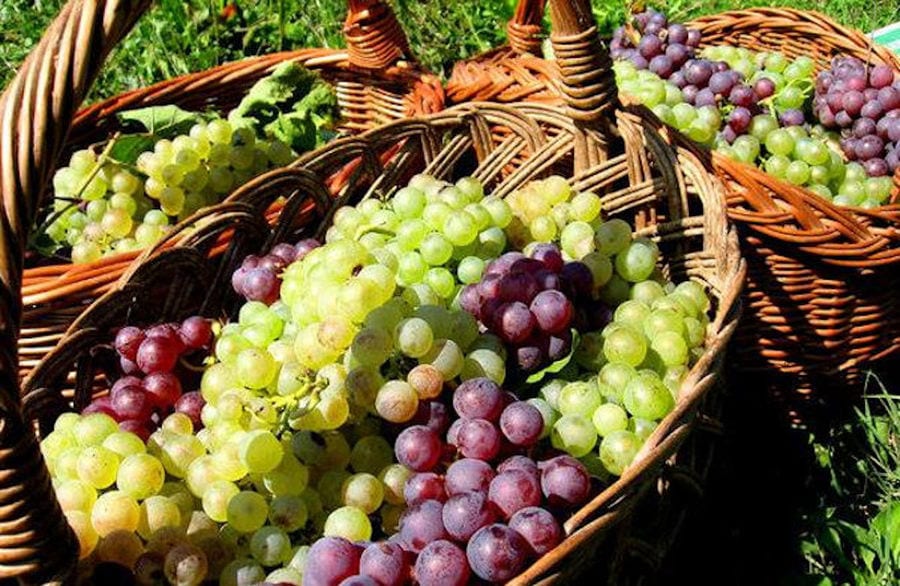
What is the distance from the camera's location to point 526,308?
1.19m

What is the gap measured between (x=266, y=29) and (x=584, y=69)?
6.59 feet

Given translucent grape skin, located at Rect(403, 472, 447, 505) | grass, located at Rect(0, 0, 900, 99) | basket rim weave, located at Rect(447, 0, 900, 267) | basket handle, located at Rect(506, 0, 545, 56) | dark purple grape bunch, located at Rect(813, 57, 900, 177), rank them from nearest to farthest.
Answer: translucent grape skin, located at Rect(403, 472, 447, 505)
basket rim weave, located at Rect(447, 0, 900, 267)
dark purple grape bunch, located at Rect(813, 57, 900, 177)
basket handle, located at Rect(506, 0, 545, 56)
grass, located at Rect(0, 0, 900, 99)

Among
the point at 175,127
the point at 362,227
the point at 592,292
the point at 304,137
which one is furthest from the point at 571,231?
the point at 175,127

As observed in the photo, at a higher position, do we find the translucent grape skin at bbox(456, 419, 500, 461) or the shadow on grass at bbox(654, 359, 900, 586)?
the translucent grape skin at bbox(456, 419, 500, 461)

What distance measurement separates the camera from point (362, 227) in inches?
54.4

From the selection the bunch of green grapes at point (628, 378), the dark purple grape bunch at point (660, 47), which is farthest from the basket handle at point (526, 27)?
the bunch of green grapes at point (628, 378)

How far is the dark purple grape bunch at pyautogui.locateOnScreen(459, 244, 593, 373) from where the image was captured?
3.86 feet

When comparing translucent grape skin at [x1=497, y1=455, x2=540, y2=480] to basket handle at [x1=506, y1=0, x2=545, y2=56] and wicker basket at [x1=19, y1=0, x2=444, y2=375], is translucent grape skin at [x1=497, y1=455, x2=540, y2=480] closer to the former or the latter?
wicker basket at [x1=19, y1=0, x2=444, y2=375]

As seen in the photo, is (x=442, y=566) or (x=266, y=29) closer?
(x=442, y=566)

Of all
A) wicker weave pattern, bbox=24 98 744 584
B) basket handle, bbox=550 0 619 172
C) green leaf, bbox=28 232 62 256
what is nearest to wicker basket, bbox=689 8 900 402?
wicker weave pattern, bbox=24 98 744 584

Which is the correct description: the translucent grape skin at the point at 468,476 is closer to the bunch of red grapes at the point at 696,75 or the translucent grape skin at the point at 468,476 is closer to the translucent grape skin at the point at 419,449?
the translucent grape skin at the point at 419,449

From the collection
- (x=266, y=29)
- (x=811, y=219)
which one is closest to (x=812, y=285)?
(x=811, y=219)

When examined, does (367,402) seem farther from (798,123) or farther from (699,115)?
(798,123)

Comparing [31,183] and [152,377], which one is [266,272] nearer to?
[152,377]
